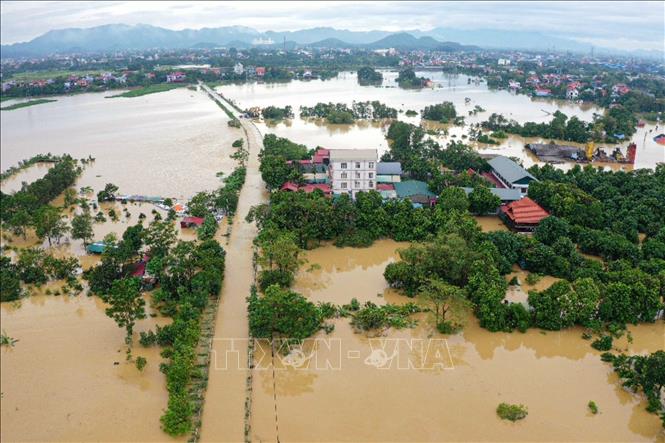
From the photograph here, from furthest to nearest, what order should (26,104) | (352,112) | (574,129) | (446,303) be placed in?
(26,104) < (352,112) < (574,129) < (446,303)

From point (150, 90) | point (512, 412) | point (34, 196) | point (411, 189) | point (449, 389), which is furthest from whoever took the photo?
point (150, 90)

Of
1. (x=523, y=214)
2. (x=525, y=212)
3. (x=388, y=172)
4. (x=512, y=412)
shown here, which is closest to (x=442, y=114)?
(x=388, y=172)

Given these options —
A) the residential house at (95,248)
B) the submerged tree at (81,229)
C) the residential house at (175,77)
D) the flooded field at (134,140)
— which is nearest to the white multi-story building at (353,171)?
the flooded field at (134,140)

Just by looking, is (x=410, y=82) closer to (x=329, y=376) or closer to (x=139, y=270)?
(x=139, y=270)

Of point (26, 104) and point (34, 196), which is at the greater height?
point (26, 104)

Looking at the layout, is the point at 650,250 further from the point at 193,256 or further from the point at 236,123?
the point at 236,123

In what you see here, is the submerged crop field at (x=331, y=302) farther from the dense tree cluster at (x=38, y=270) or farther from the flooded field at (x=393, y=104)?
the flooded field at (x=393, y=104)

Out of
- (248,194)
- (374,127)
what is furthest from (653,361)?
(374,127)
